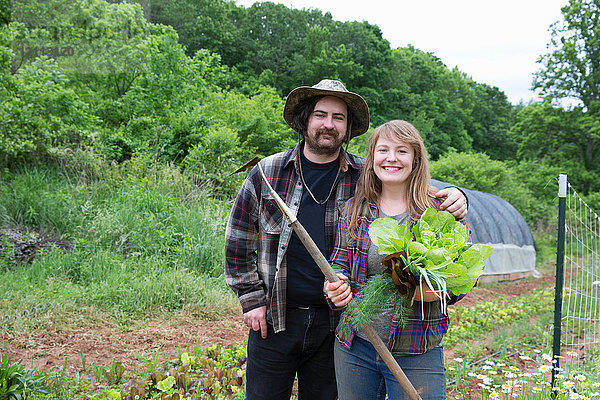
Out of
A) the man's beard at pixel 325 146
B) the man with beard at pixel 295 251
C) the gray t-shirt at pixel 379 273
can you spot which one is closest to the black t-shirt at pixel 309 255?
the man with beard at pixel 295 251

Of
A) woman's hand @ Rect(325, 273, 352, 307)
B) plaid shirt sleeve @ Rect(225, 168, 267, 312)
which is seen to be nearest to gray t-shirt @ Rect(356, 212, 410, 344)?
woman's hand @ Rect(325, 273, 352, 307)

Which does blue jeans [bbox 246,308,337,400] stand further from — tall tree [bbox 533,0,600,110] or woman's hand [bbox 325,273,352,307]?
tall tree [bbox 533,0,600,110]

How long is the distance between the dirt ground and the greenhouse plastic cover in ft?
23.2

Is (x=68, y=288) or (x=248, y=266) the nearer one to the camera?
(x=248, y=266)

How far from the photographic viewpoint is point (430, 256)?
1705mm

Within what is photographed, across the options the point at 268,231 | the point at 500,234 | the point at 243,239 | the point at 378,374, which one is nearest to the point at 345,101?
the point at 268,231

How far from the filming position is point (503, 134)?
38.5 metres

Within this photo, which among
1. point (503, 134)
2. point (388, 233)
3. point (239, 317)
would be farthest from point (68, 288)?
point (503, 134)

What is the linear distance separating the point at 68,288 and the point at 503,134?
1527 inches

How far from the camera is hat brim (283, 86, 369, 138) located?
2.47 metres

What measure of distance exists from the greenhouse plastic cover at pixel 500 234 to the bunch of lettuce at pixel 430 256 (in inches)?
358

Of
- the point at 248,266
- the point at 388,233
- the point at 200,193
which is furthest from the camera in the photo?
the point at 200,193

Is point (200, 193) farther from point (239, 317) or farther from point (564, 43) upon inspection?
point (564, 43)

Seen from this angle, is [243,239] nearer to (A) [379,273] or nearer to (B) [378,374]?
(A) [379,273]
